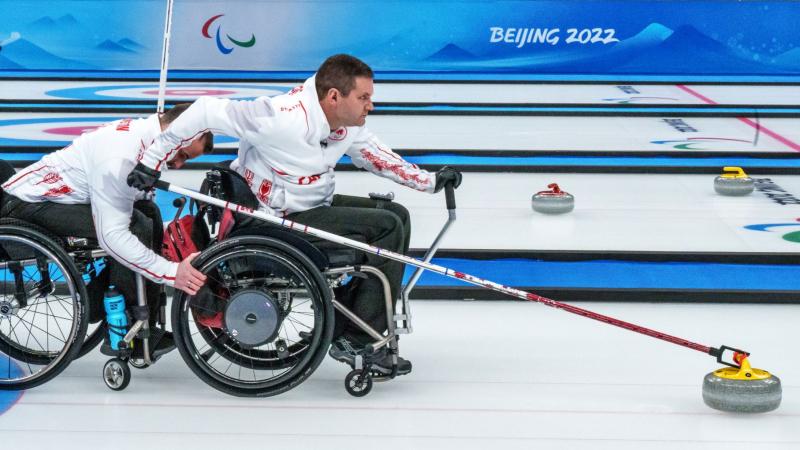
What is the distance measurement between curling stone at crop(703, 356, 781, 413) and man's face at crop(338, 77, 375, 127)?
1106mm

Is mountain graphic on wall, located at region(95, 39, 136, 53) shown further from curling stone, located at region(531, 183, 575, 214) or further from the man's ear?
the man's ear

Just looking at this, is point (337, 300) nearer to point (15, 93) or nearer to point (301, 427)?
point (301, 427)

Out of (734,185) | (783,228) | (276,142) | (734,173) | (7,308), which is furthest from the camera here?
(734,173)

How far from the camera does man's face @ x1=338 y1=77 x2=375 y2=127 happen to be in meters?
3.03

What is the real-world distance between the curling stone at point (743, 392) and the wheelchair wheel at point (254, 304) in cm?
97

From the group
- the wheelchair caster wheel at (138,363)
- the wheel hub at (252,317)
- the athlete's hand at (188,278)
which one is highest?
the athlete's hand at (188,278)

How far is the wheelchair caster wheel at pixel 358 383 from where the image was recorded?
121 inches

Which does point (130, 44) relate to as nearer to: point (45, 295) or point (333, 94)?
point (45, 295)

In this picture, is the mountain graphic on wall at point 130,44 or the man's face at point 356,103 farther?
the mountain graphic on wall at point 130,44

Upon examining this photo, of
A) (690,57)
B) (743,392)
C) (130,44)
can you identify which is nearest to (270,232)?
(743,392)

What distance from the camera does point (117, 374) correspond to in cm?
312

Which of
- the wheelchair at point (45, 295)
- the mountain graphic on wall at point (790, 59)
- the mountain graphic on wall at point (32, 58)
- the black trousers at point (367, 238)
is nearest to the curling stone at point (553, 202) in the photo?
the black trousers at point (367, 238)

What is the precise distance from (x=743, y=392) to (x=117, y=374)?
160cm

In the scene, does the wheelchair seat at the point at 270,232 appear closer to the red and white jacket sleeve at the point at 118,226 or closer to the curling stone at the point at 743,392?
the red and white jacket sleeve at the point at 118,226
